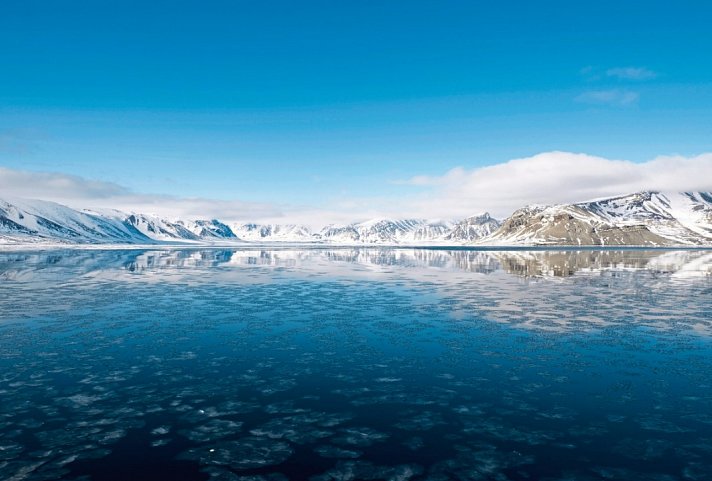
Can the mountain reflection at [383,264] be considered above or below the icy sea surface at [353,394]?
above

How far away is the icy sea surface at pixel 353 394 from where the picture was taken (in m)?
12.2

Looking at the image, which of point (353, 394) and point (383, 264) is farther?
point (383, 264)

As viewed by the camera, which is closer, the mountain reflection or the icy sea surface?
the icy sea surface

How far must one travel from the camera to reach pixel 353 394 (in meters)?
17.3

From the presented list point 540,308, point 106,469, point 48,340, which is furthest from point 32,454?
point 540,308

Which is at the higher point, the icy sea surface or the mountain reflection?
the mountain reflection

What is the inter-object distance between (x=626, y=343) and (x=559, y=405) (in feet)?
37.9

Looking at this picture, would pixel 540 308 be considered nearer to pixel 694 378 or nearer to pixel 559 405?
pixel 694 378

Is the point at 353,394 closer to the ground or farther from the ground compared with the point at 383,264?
closer to the ground

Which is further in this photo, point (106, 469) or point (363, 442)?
point (363, 442)

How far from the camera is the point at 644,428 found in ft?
47.0

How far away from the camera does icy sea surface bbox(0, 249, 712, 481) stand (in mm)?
12203

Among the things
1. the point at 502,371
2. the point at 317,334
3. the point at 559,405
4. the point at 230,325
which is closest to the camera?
the point at 559,405

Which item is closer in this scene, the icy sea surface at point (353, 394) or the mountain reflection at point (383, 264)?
the icy sea surface at point (353, 394)
